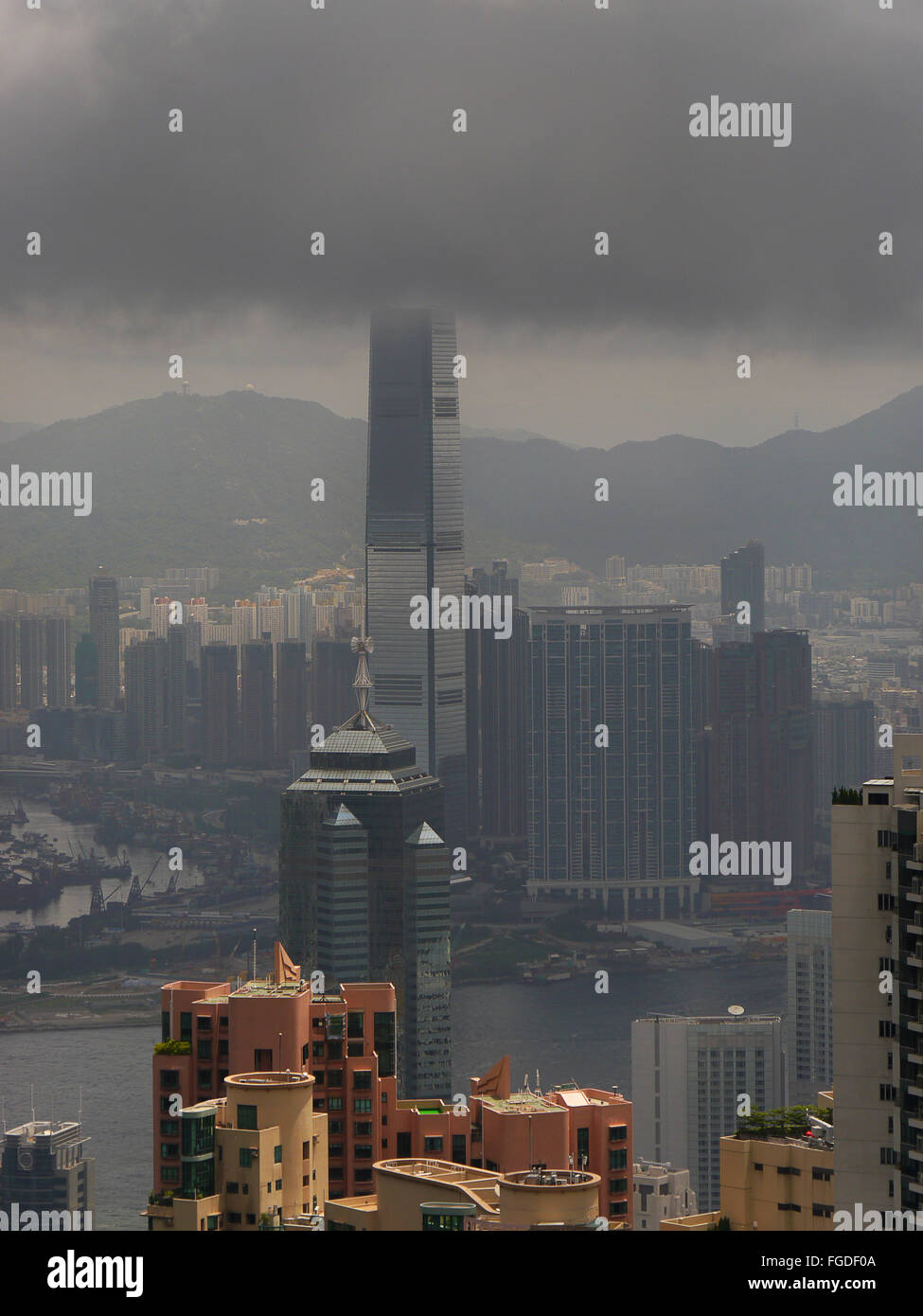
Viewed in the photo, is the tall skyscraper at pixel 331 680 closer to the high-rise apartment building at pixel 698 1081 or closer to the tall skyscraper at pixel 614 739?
the tall skyscraper at pixel 614 739

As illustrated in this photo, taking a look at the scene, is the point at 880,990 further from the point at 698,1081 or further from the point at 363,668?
the point at 363,668

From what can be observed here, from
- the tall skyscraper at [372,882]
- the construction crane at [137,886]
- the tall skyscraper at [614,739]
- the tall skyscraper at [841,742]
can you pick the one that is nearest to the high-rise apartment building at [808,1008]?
the tall skyscraper at [841,742]

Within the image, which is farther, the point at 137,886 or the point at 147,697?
the point at 147,697

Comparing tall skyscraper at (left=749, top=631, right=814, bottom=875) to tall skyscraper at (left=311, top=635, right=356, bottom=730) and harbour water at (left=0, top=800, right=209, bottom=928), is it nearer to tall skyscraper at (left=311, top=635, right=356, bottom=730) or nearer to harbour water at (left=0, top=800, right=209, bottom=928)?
tall skyscraper at (left=311, top=635, right=356, bottom=730)

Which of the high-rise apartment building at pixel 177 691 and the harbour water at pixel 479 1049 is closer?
the harbour water at pixel 479 1049

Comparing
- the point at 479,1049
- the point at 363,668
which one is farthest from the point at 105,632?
the point at 479,1049

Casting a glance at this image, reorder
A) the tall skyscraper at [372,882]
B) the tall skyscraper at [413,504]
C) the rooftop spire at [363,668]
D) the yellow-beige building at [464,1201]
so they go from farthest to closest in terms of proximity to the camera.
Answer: the tall skyscraper at [413,504] → the rooftop spire at [363,668] → the tall skyscraper at [372,882] → the yellow-beige building at [464,1201]

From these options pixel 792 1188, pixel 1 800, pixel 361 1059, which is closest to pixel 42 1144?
pixel 361 1059
